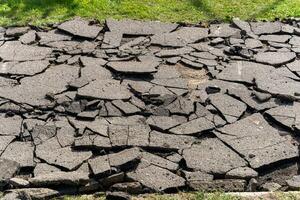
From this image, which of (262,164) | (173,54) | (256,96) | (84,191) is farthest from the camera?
(173,54)

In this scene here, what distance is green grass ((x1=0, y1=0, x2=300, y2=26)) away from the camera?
9.10m

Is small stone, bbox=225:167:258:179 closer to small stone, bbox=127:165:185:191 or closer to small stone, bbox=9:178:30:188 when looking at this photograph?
small stone, bbox=127:165:185:191

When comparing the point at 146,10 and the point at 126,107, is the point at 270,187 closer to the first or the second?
the point at 126,107

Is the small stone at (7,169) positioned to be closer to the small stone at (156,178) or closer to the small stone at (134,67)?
the small stone at (156,178)

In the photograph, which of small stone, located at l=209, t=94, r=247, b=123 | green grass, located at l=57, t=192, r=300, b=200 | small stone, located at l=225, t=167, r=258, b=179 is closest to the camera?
green grass, located at l=57, t=192, r=300, b=200

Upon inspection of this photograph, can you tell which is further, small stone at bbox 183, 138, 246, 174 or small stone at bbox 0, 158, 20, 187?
small stone at bbox 183, 138, 246, 174

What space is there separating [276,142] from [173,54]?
259 cm

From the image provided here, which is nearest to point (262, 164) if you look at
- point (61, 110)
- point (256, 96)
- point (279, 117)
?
point (279, 117)

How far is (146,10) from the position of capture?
30.8 ft

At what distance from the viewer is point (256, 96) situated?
22.2ft

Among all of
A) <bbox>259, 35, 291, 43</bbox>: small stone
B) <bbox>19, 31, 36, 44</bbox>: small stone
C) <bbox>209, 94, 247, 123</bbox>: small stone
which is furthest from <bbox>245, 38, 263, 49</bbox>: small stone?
<bbox>19, 31, 36, 44</bbox>: small stone

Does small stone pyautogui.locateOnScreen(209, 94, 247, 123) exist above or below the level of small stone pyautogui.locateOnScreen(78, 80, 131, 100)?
below

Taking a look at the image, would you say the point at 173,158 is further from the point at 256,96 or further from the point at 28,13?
the point at 28,13

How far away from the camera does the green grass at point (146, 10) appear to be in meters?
9.10
